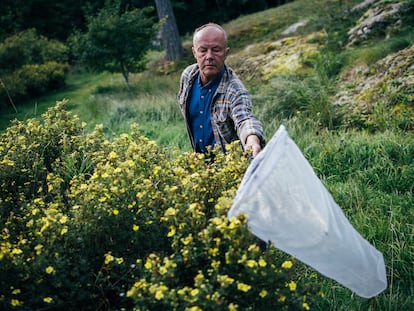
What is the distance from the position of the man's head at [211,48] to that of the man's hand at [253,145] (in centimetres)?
66

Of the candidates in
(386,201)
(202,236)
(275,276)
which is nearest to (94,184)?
(202,236)

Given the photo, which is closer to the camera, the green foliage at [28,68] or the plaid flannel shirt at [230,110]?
the plaid flannel shirt at [230,110]

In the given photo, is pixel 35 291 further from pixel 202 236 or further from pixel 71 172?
pixel 71 172

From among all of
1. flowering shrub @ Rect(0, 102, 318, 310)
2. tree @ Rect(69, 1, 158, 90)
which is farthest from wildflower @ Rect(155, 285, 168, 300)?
tree @ Rect(69, 1, 158, 90)

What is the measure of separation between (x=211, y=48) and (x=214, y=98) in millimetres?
366

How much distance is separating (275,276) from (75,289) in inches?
37.6

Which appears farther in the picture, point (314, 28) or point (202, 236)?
point (314, 28)

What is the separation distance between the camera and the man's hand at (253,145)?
7.95 feet

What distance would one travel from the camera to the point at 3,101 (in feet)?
35.1

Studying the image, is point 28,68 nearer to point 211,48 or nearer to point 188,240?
point 211,48

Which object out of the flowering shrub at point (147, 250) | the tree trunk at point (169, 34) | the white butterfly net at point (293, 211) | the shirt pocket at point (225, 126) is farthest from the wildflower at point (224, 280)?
Answer: the tree trunk at point (169, 34)

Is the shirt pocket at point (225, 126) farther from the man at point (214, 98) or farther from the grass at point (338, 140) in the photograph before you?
the grass at point (338, 140)

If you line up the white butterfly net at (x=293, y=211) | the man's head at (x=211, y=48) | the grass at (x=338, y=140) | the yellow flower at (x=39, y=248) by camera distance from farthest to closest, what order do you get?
the man's head at (x=211, y=48) → the grass at (x=338, y=140) → the yellow flower at (x=39, y=248) → the white butterfly net at (x=293, y=211)

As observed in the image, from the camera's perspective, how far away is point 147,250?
212 cm
